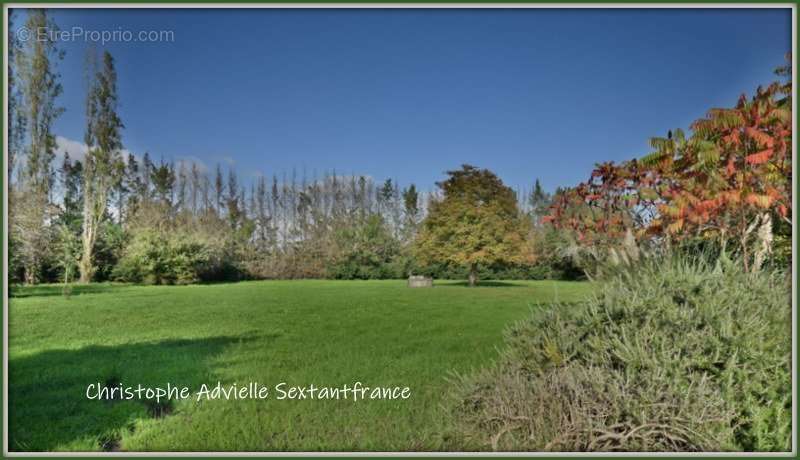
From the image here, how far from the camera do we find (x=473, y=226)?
11.6m

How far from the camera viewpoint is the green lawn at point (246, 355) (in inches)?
128

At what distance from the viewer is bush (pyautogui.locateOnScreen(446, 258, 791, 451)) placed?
97.6 inches

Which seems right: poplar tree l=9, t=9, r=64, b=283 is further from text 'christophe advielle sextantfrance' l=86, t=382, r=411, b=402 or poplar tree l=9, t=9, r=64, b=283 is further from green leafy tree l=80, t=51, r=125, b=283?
text 'christophe advielle sextantfrance' l=86, t=382, r=411, b=402

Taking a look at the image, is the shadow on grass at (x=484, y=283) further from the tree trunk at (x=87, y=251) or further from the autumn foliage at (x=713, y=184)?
the tree trunk at (x=87, y=251)

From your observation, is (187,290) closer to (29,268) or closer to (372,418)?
(29,268)

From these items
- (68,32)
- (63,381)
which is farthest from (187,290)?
(68,32)

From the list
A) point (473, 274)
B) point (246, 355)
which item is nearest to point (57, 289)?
point (246, 355)

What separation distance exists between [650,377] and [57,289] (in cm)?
887

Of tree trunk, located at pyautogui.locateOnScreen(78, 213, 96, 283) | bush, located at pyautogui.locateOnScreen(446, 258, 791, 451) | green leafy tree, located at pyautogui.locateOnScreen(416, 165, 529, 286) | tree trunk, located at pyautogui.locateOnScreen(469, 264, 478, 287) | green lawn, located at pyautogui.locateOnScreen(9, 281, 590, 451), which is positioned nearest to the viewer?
bush, located at pyautogui.locateOnScreen(446, 258, 791, 451)

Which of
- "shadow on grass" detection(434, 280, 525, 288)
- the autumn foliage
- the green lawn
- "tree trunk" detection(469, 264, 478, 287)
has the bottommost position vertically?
the green lawn

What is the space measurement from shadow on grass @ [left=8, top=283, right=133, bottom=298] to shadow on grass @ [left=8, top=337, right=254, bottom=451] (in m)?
1.19

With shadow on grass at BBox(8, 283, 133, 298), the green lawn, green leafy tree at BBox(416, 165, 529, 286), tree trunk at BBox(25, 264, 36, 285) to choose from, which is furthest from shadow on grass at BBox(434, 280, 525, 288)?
tree trunk at BBox(25, 264, 36, 285)

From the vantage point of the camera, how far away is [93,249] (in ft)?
28.1

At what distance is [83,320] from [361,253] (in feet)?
18.4
